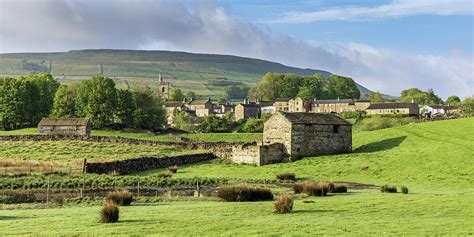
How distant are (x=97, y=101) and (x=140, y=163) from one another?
58.6m

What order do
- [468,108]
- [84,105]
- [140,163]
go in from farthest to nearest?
[468,108] < [84,105] < [140,163]

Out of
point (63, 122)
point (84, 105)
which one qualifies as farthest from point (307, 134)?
point (84, 105)

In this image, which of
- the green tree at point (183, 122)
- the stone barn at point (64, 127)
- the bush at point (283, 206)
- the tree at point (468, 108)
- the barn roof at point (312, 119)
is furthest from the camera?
the tree at point (468, 108)

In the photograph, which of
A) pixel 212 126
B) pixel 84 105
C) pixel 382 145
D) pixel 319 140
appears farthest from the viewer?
pixel 212 126

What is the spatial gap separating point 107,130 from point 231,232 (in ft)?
311

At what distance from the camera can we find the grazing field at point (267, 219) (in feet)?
69.9

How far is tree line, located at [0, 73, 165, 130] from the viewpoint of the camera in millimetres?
116000

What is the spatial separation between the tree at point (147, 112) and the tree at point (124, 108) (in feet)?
3.64

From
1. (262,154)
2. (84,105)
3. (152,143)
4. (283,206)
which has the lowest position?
(283,206)

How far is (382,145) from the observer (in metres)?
63.1

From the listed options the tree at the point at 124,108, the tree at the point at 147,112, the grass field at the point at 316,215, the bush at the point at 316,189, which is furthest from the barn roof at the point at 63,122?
the bush at the point at 316,189

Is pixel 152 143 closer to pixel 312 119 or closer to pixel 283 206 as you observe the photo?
pixel 312 119

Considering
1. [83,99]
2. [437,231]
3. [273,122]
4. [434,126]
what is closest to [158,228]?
[437,231]

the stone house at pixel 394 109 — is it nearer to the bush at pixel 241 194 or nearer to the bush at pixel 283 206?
the bush at pixel 241 194
